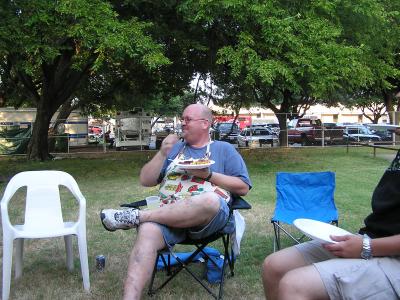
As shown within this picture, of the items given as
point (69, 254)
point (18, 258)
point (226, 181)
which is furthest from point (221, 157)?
point (18, 258)

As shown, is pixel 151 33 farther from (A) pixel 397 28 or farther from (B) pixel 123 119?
(B) pixel 123 119

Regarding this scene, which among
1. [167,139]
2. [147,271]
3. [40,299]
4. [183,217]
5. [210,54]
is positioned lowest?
[40,299]

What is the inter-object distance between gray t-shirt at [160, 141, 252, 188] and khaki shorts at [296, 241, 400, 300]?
1535mm

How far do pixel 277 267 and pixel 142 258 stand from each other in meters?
0.94

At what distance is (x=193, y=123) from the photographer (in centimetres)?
354

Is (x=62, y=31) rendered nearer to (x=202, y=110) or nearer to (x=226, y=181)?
(x=202, y=110)

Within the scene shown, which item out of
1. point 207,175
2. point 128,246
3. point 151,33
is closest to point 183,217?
point 207,175

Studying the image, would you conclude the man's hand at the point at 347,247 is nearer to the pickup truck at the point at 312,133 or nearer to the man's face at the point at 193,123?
the man's face at the point at 193,123

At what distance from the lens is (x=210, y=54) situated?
42.7ft

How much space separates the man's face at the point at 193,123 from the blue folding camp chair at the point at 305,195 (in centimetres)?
135

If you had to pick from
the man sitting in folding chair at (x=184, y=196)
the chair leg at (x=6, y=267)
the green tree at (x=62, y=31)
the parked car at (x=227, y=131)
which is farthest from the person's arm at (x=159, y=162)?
the parked car at (x=227, y=131)

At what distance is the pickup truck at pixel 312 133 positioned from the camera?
861 inches

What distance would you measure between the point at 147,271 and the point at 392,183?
1494 mm

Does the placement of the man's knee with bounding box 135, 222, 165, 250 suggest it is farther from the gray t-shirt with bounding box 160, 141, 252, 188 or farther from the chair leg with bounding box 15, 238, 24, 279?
the chair leg with bounding box 15, 238, 24, 279
